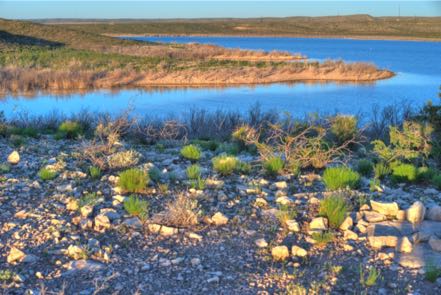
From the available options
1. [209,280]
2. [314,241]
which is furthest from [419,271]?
[209,280]

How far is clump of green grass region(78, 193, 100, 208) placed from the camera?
19.1 feet

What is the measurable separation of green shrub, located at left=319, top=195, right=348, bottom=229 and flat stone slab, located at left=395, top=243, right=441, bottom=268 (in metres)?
0.69

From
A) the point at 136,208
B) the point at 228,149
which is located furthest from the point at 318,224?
the point at 228,149

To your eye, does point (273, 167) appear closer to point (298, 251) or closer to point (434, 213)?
point (434, 213)

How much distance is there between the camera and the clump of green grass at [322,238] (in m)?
4.93

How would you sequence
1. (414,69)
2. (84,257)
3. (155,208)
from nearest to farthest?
(84,257)
(155,208)
(414,69)

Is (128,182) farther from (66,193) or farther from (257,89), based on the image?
(257,89)

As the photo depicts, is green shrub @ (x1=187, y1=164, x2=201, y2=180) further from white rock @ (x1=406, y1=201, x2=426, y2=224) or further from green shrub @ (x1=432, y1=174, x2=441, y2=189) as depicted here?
green shrub @ (x1=432, y1=174, x2=441, y2=189)

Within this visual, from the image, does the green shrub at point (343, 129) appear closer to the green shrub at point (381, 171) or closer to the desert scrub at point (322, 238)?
the green shrub at point (381, 171)

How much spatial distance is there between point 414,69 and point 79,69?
77.3 ft

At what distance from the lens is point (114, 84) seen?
31109 millimetres

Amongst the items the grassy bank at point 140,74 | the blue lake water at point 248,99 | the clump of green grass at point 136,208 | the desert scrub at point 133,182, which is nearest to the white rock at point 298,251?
the clump of green grass at point 136,208

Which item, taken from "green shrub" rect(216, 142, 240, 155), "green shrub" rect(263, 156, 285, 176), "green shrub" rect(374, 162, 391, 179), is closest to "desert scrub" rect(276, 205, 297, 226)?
"green shrub" rect(263, 156, 285, 176)

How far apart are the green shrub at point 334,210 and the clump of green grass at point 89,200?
2.32 metres
